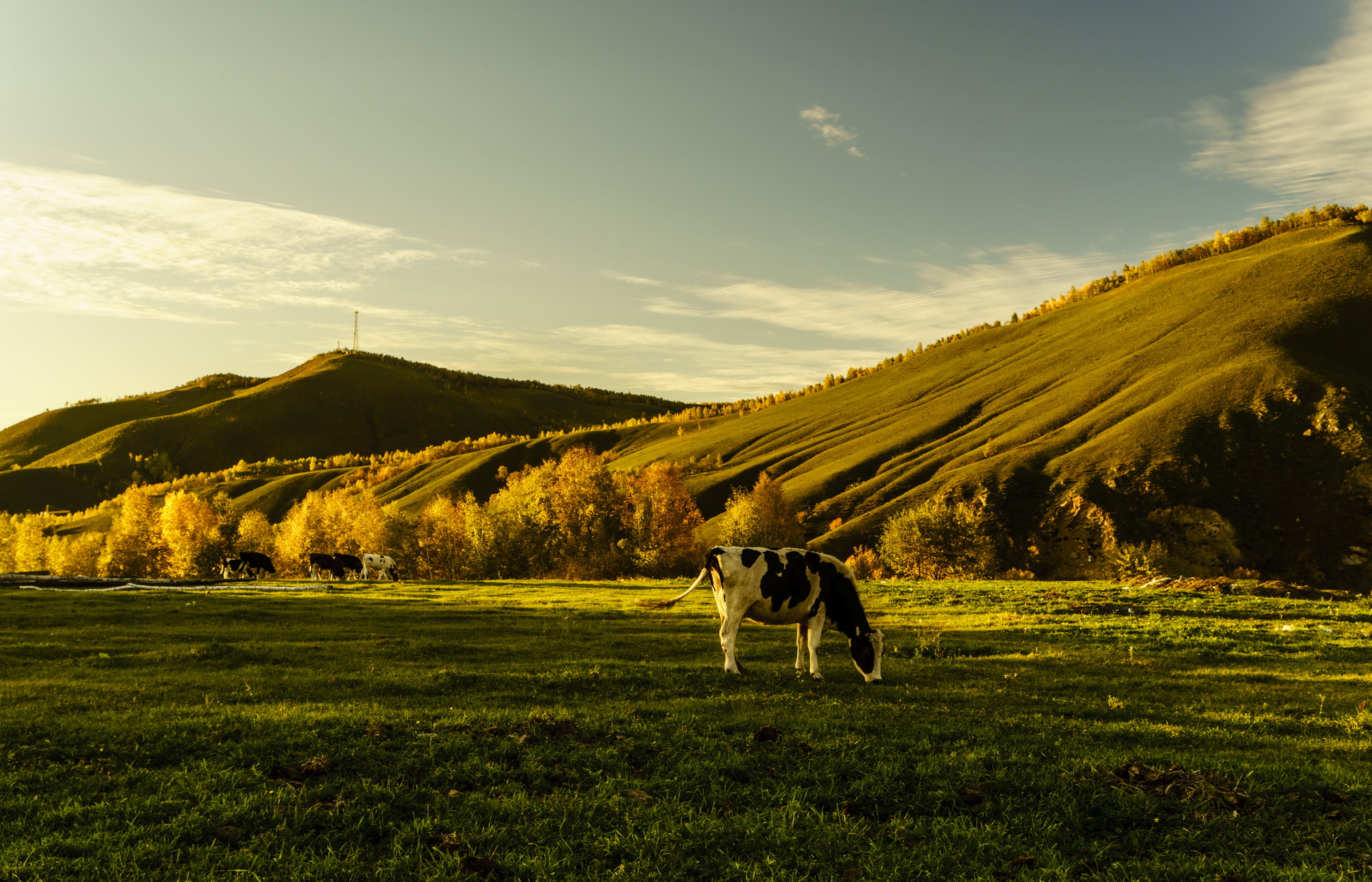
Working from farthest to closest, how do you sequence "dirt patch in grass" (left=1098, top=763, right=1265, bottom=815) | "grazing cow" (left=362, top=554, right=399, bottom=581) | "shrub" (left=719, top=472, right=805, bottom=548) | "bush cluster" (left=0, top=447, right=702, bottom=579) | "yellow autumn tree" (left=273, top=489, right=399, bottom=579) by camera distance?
1. "yellow autumn tree" (left=273, top=489, right=399, bottom=579)
2. "shrub" (left=719, top=472, right=805, bottom=548)
3. "bush cluster" (left=0, top=447, right=702, bottom=579)
4. "grazing cow" (left=362, top=554, right=399, bottom=581)
5. "dirt patch in grass" (left=1098, top=763, right=1265, bottom=815)

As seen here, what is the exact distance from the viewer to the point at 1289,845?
A: 9.30 meters

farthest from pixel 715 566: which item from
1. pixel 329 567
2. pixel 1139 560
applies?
pixel 1139 560

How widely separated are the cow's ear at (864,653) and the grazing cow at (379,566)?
243 feet

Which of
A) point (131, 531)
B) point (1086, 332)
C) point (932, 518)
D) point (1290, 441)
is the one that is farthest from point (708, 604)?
point (1086, 332)

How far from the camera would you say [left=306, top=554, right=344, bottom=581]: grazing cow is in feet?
265

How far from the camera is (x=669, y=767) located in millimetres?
11383

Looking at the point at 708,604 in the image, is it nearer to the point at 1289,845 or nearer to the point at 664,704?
the point at 664,704

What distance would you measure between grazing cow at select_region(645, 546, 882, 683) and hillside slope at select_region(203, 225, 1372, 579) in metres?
96.4

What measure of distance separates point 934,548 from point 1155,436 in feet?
149

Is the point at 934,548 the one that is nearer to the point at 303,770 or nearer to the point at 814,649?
the point at 814,649

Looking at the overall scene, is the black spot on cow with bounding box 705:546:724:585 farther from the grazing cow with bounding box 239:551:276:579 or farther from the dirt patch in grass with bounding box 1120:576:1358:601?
the grazing cow with bounding box 239:551:276:579

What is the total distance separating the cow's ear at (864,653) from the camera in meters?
19.0

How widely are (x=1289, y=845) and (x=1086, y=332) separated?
606ft

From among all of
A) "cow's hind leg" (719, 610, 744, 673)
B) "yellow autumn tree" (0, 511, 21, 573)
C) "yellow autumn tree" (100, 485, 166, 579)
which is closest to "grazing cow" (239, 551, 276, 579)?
"yellow autumn tree" (100, 485, 166, 579)
